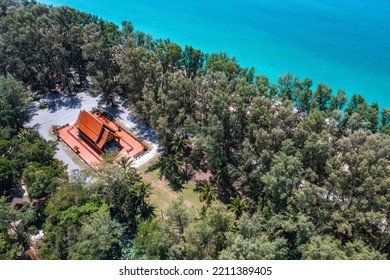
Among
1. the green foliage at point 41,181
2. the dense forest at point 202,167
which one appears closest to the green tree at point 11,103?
the dense forest at point 202,167

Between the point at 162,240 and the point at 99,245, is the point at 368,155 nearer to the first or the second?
the point at 162,240

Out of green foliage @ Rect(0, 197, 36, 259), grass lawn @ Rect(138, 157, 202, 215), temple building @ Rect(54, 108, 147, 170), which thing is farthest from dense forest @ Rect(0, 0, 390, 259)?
temple building @ Rect(54, 108, 147, 170)

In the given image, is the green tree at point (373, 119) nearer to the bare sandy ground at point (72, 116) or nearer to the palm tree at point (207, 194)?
the palm tree at point (207, 194)

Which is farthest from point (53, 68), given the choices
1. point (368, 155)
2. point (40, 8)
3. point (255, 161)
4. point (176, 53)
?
point (368, 155)

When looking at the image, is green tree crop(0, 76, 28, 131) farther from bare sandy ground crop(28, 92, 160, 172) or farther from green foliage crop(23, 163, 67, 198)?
green foliage crop(23, 163, 67, 198)

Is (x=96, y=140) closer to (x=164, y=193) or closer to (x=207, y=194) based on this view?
(x=164, y=193)
